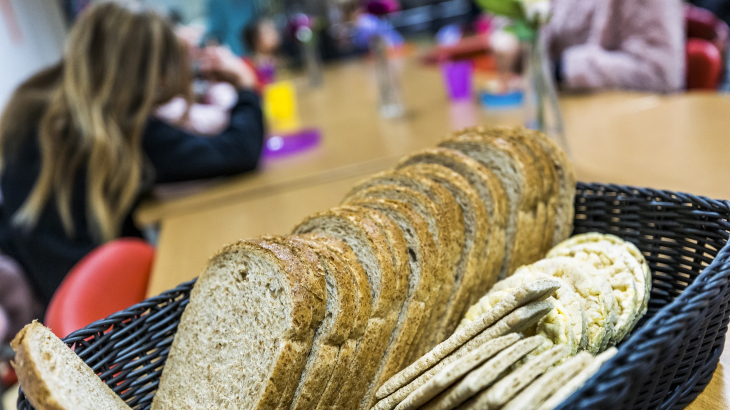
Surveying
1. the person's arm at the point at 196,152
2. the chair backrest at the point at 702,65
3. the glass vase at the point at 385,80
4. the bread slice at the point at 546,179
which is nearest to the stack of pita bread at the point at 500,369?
the bread slice at the point at 546,179

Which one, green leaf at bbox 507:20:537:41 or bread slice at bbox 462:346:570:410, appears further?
green leaf at bbox 507:20:537:41

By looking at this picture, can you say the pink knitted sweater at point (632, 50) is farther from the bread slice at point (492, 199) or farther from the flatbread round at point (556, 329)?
the flatbread round at point (556, 329)

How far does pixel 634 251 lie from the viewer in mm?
871

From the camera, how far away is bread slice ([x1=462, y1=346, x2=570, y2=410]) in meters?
0.54

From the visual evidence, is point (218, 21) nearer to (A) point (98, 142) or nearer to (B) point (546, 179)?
(A) point (98, 142)

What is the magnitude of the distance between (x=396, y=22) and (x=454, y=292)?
7.40 m

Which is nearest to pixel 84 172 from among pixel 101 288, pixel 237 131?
pixel 237 131

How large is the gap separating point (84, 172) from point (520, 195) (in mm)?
1525

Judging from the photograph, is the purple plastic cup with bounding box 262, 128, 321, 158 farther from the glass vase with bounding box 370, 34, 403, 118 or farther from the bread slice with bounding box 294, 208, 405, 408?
the bread slice with bounding box 294, 208, 405, 408

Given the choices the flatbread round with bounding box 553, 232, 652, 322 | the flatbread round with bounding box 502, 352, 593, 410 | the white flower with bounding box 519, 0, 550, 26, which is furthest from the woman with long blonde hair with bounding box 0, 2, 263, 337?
the flatbread round with bounding box 502, 352, 593, 410

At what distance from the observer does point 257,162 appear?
6.88 ft

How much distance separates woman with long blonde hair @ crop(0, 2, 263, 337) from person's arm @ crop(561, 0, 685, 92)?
1395mm

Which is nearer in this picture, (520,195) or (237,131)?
(520,195)

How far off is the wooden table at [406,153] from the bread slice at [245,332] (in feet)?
1.46
